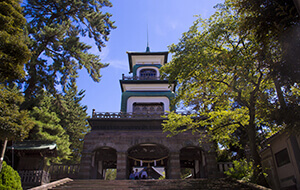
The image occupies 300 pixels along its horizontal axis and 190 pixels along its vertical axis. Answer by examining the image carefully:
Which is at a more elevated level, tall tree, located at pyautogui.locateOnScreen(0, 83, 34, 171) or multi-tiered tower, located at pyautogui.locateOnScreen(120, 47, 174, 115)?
multi-tiered tower, located at pyautogui.locateOnScreen(120, 47, 174, 115)

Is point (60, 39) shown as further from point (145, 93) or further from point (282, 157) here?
point (282, 157)

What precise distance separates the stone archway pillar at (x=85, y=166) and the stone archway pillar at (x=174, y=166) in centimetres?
604

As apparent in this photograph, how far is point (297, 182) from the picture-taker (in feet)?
34.5

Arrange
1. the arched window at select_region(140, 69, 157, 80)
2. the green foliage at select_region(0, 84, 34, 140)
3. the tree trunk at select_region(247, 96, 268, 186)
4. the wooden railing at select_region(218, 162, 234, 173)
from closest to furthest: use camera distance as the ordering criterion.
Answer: the green foliage at select_region(0, 84, 34, 140) < the tree trunk at select_region(247, 96, 268, 186) < the wooden railing at select_region(218, 162, 234, 173) < the arched window at select_region(140, 69, 157, 80)

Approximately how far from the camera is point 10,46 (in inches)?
349

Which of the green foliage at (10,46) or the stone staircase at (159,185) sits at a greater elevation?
the green foliage at (10,46)

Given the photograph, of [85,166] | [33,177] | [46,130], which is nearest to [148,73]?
[85,166]

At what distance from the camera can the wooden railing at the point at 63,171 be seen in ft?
56.6

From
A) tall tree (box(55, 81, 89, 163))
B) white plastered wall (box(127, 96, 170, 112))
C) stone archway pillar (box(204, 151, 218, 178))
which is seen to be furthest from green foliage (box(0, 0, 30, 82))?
tall tree (box(55, 81, 89, 163))

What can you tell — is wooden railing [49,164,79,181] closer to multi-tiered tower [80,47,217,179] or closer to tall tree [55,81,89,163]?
multi-tiered tower [80,47,217,179]

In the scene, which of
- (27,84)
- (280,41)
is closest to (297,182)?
(280,41)

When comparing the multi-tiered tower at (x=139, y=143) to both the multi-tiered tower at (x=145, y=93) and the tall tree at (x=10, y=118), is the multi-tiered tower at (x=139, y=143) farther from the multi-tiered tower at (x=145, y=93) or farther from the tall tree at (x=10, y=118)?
the tall tree at (x=10, y=118)

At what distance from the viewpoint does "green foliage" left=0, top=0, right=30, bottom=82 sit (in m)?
8.78

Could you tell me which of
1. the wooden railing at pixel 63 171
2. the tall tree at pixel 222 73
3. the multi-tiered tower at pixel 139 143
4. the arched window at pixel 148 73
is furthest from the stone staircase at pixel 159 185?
the arched window at pixel 148 73
